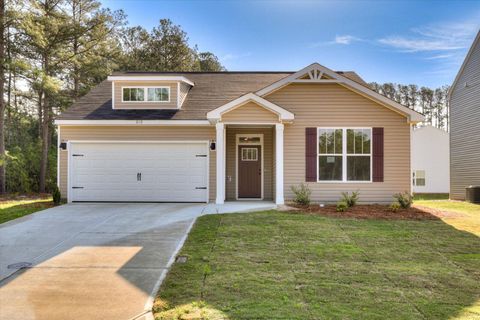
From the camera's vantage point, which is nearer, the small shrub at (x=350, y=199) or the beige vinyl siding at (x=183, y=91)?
the small shrub at (x=350, y=199)


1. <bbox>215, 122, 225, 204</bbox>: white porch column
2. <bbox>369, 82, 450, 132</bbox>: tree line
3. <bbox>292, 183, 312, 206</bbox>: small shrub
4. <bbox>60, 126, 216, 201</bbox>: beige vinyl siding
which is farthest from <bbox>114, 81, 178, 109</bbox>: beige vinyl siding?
<bbox>369, 82, 450, 132</bbox>: tree line

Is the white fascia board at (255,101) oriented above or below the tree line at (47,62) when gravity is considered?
below

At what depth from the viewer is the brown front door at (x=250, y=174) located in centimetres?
1320

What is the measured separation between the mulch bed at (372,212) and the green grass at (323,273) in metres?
1.19

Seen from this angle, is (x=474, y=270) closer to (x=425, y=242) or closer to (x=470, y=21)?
(x=425, y=242)

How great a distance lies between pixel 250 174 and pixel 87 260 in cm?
→ 794

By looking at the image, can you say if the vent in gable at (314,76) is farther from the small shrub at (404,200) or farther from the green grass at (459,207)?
the green grass at (459,207)

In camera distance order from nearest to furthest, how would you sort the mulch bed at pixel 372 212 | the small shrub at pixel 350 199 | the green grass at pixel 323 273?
the green grass at pixel 323 273, the mulch bed at pixel 372 212, the small shrub at pixel 350 199

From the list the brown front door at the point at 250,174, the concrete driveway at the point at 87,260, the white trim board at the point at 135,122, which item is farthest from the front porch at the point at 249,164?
the concrete driveway at the point at 87,260

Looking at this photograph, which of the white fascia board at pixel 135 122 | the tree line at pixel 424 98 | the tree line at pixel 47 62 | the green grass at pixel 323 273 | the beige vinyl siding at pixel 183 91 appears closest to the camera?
the green grass at pixel 323 273

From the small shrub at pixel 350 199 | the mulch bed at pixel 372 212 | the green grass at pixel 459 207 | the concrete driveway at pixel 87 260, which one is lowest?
the concrete driveway at pixel 87 260

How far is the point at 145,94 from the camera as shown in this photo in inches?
520

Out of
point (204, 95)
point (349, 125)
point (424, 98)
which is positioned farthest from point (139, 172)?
point (424, 98)

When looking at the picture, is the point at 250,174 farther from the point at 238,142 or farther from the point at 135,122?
the point at 135,122
